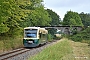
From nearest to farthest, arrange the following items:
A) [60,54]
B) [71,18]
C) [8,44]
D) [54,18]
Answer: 1. [60,54]
2. [8,44]
3. [71,18]
4. [54,18]

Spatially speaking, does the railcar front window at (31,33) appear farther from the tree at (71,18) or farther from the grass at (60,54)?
the tree at (71,18)

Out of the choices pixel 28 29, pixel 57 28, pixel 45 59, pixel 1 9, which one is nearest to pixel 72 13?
pixel 57 28

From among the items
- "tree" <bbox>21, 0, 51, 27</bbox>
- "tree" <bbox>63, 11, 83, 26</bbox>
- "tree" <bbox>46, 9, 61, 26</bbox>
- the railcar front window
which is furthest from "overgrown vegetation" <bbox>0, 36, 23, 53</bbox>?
"tree" <bbox>46, 9, 61, 26</bbox>

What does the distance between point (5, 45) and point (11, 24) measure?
3472 mm

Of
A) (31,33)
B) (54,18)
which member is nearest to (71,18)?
(54,18)

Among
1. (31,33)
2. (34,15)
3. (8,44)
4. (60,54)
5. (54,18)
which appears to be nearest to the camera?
(60,54)

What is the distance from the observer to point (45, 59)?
599 inches

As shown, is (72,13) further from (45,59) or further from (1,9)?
(45,59)

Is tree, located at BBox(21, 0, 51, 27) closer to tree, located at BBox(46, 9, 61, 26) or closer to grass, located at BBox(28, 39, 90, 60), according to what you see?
grass, located at BBox(28, 39, 90, 60)

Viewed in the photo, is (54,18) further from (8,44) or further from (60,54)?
(60,54)

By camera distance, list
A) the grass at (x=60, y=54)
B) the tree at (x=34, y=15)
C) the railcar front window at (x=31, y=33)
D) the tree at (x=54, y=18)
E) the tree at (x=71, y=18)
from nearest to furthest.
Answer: the grass at (x=60, y=54)
the railcar front window at (x=31, y=33)
the tree at (x=34, y=15)
the tree at (x=71, y=18)
the tree at (x=54, y=18)

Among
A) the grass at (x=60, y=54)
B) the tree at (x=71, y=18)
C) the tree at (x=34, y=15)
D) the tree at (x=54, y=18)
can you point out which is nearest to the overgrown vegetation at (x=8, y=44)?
the grass at (x=60, y=54)

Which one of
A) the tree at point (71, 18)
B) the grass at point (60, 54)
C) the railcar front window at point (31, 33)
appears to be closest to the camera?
the grass at point (60, 54)

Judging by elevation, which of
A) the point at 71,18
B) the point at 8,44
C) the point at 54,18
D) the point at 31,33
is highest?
the point at 54,18
